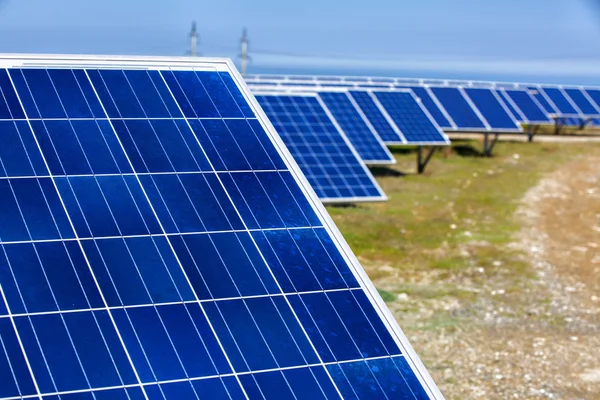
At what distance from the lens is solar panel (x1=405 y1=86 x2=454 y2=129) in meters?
46.5

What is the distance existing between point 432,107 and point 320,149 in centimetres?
2372

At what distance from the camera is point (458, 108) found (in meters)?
48.6

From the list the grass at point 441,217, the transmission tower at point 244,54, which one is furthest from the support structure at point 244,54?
the grass at point 441,217

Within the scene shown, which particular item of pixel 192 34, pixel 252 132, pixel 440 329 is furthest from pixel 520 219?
pixel 192 34

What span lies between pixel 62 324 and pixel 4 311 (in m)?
0.51

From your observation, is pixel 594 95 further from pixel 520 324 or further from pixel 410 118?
pixel 520 324

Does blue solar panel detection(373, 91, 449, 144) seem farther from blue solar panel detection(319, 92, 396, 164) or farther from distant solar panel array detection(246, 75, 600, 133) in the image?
blue solar panel detection(319, 92, 396, 164)

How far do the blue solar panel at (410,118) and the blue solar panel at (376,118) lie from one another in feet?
1.88

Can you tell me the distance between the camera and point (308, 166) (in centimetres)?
2503

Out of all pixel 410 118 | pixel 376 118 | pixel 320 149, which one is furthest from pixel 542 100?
pixel 320 149

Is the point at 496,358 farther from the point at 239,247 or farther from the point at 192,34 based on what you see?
the point at 192,34

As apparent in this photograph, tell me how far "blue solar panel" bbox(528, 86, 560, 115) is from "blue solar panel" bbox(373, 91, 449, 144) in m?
16.2

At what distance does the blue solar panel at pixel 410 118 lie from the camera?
3897cm

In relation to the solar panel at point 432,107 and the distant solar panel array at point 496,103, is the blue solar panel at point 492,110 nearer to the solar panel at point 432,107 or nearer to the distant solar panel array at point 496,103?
the distant solar panel array at point 496,103
